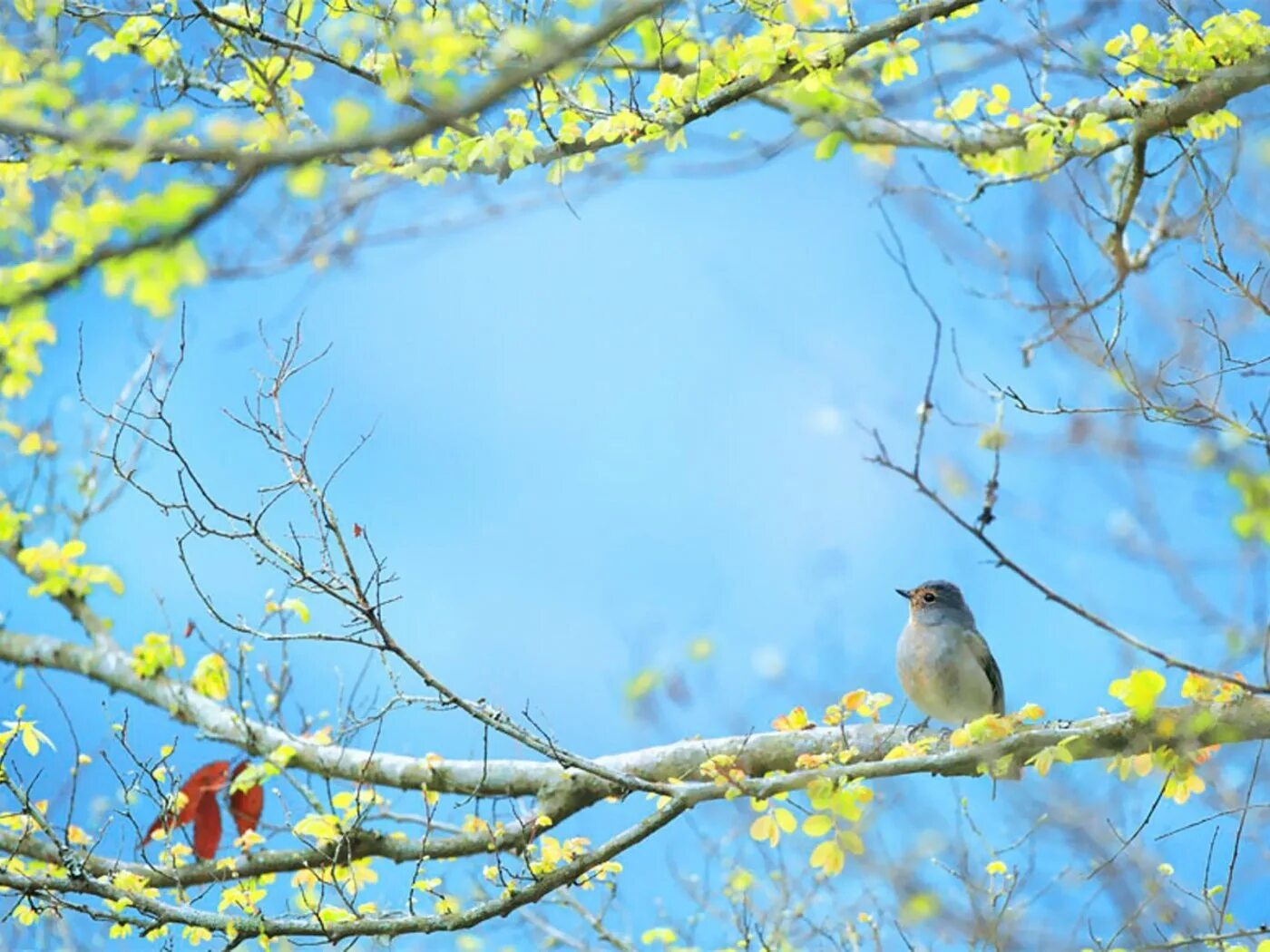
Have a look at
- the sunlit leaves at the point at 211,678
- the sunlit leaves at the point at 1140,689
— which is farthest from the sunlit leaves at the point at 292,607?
the sunlit leaves at the point at 1140,689

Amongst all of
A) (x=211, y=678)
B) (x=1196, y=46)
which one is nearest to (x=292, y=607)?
(x=211, y=678)

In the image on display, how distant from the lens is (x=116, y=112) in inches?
127

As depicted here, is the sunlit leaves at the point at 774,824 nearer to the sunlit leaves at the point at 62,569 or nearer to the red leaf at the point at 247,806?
the red leaf at the point at 247,806

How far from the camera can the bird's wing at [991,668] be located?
4.35 metres

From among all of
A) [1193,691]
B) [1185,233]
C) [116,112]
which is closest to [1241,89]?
[1185,233]

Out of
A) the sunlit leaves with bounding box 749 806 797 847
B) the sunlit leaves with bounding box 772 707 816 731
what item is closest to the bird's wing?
the sunlit leaves with bounding box 772 707 816 731

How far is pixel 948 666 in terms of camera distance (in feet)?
14.0

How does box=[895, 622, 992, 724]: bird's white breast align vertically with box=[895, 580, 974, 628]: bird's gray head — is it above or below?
below

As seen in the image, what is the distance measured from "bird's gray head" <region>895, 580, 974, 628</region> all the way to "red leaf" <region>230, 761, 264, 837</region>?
229cm

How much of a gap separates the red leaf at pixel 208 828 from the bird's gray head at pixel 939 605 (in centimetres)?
239

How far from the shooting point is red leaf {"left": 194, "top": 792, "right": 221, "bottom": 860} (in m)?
4.28

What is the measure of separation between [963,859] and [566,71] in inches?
92.6

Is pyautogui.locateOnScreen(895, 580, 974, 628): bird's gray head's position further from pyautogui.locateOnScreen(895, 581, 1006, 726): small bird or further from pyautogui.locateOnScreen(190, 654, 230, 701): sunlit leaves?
pyautogui.locateOnScreen(190, 654, 230, 701): sunlit leaves

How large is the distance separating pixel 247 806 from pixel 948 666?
237cm
